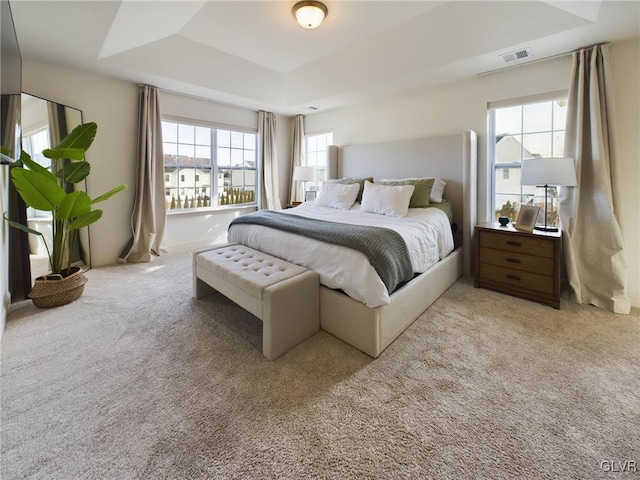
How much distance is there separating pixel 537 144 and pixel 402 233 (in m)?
2.11

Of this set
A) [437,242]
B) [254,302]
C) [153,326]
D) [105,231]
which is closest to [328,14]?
[437,242]

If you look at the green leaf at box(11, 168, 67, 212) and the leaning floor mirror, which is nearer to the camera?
the green leaf at box(11, 168, 67, 212)

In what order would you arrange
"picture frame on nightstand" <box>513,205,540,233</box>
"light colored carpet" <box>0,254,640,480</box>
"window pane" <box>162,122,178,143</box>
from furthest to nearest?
"window pane" <box>162,122,178,143</box> < "picture frame on nightstand" <box>513,205,540,233</box> < "light colored carpet" <box>0,254,640,480</box>

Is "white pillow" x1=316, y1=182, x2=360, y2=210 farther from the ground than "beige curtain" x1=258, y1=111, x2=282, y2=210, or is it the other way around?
"beige curtain" x1=258, y1=111, x2=282, y2=210

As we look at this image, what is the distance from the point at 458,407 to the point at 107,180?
4.41 meters

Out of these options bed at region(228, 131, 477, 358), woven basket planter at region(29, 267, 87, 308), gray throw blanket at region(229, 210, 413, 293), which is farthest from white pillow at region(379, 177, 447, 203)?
woven basket planter at region(29, 267, 87, 308)

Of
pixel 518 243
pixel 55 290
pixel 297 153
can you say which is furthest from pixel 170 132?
pixel 518 243

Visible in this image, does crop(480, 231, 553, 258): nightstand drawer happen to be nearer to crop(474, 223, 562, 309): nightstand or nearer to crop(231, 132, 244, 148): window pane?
crop(474, 223, 562, 309): nightstand

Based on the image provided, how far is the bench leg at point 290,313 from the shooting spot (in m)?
1.75

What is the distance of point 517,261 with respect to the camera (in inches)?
105

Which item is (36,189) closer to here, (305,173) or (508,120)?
(305,173)

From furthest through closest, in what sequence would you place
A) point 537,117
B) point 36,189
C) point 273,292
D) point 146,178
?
point 146,178
point 537,117
point 36,189
point 273,292

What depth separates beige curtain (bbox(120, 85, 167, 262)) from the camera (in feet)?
12.4

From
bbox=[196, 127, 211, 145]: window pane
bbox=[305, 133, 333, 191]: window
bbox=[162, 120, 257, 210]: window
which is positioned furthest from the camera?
bbox=[305, 133, 333, 191]: window
